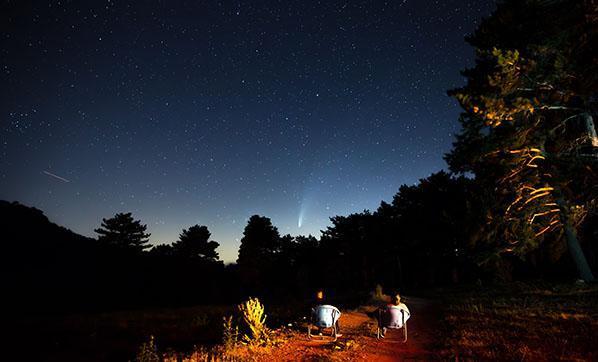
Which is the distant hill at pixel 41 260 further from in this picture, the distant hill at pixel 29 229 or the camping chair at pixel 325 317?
the camping chair at pixel 325 317

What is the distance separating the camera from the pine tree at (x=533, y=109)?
773 centimetres

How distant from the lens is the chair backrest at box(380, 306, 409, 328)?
7.53 m

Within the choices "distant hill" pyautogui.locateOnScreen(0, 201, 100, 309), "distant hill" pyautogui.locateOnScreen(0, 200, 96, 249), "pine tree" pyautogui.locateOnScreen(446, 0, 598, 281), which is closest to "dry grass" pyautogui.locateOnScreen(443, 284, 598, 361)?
"pine tree" pyautogui.locateOnScreen(446, 0, 598, 281)

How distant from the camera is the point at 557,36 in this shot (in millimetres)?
8148

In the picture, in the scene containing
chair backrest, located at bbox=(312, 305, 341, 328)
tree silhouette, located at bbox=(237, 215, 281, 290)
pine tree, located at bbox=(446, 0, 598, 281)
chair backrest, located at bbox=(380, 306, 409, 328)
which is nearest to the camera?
chair backrest, located at bbox=(312, 305, 341, 328)

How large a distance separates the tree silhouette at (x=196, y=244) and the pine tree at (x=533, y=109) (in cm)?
4175

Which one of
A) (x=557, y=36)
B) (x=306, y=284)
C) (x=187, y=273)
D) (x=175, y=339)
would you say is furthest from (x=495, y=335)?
(x=306, y=284)

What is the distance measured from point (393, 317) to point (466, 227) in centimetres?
1150

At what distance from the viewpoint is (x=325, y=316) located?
24.6ft

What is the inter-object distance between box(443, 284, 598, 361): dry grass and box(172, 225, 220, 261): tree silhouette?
4455 cm

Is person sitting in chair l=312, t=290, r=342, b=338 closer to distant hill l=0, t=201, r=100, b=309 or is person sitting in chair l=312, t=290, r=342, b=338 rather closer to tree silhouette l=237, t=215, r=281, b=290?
distant hill l=0, t=201, r=100, b=309

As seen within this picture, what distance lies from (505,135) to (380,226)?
29112mm

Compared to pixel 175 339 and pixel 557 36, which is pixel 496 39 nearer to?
pixel 557 36

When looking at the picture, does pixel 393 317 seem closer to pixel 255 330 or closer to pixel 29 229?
pixel 255 330
